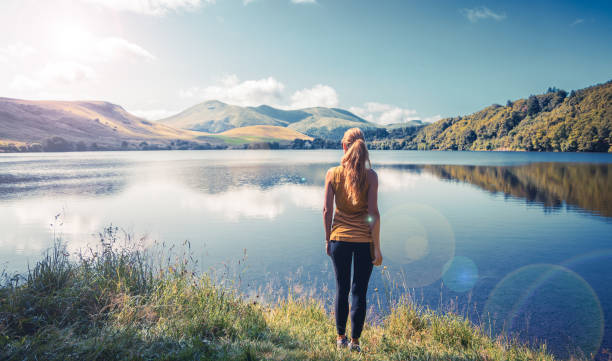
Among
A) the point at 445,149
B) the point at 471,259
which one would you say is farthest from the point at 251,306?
the point at 445,149

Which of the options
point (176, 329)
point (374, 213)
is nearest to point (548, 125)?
point (374, 213)

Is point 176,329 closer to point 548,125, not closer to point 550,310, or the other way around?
point 550,310

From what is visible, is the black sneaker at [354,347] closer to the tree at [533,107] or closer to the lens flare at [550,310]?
the lens flare at [550,310]

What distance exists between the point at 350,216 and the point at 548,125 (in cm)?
16935

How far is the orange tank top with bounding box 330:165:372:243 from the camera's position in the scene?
509cm

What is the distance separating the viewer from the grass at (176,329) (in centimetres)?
489

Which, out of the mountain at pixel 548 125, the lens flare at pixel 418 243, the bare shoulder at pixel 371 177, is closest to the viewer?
the bare shoulder at pixel 371 177

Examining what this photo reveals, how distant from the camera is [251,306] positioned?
721cm

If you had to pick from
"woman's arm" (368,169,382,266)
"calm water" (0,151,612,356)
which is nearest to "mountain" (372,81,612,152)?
"calm water" (0,151,612,356)

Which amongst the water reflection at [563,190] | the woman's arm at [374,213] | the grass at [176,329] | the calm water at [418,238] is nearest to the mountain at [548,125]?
the water reflection at [563,190]

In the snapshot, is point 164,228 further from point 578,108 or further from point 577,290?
point 578,108

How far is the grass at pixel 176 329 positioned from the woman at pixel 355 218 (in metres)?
1.20

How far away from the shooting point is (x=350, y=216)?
203 inches

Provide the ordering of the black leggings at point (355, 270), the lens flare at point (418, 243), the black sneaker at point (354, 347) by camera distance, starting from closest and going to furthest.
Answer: the black leggings at point (355, 270) < the black sneaker at point (354, 347) < the lens flare at point (418, 243)
